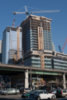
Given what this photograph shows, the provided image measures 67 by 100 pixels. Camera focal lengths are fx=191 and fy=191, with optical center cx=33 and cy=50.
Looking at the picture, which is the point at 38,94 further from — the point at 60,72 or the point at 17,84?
the point at 17,84

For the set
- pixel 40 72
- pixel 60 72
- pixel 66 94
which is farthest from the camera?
pixel 60 72

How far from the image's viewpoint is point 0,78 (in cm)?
19275

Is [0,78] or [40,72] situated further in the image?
[0,78]

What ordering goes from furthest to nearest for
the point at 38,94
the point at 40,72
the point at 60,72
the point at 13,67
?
the point at 60,72 → the point at 40,72 → the point at 13,67 → the point at 38,94

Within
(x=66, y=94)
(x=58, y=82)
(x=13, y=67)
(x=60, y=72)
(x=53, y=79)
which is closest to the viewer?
(x=66, y=94)

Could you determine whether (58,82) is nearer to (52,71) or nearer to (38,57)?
(52,71)

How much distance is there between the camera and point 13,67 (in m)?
88.9

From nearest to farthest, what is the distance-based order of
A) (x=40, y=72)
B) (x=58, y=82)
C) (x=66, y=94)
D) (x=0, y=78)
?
(x=66, y=94) → (x=40, y=72) → (x=58, y=82) → (x=0, y=78)

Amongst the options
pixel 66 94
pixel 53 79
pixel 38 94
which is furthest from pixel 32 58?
pixel 38 94

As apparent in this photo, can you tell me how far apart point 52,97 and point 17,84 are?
285ft

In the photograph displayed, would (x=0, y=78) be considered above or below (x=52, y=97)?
below

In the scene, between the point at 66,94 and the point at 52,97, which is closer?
the point at 52,97

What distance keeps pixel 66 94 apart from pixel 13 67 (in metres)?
47.2

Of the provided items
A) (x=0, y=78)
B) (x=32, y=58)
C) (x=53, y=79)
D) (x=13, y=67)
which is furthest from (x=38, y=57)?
(x=13, y=67)
